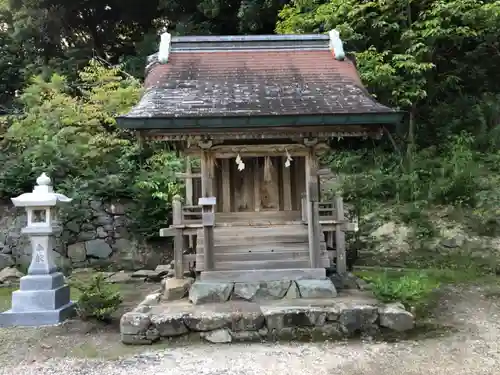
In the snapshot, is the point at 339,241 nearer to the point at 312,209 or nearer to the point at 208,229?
the point at 312,209

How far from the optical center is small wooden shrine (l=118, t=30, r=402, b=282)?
6887 mm

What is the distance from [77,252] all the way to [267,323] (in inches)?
325

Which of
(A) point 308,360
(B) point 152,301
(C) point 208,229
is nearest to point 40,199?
(B) point 152,301

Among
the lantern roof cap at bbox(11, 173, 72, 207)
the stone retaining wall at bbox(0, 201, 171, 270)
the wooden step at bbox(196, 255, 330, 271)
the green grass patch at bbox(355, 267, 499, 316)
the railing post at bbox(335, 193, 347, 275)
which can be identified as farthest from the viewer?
the stone retaining wall at bbox(0, 201, 171, 270)

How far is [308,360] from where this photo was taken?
5.42 m

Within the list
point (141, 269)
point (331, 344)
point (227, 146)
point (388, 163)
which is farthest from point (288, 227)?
point (388, 163)

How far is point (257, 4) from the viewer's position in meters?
17.0

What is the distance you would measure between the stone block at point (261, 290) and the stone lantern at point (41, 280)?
2.83 meters

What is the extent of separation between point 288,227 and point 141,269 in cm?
598

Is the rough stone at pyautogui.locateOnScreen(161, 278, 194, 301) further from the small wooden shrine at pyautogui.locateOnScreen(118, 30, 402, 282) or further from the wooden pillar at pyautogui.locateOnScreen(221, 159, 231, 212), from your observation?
the wooden pillar at pyautogui.locateOnScreen(221, 159, 231, 212)

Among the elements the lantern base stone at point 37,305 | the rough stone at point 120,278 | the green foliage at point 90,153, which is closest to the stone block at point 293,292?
the lantern base stone at point 37,305

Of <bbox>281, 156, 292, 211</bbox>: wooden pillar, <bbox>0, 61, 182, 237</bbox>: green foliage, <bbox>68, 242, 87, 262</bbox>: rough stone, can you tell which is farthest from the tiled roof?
<bbox>68, 242, 87, 262</bbox>: rough stone

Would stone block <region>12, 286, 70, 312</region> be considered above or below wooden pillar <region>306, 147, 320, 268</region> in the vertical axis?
below

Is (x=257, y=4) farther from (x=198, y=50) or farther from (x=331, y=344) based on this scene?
(x=331, y=344)
